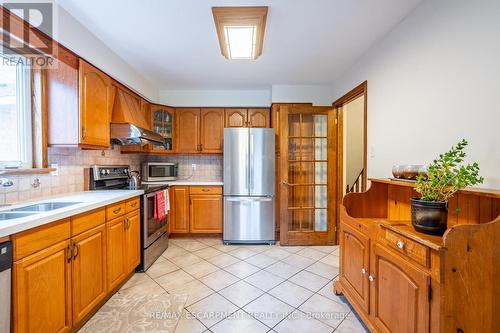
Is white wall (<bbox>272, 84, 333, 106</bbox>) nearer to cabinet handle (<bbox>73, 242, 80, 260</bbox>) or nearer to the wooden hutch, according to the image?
the wooden hutch

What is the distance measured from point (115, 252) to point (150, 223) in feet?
2.05

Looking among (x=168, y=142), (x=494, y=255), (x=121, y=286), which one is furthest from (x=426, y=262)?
(x=168, y=142)

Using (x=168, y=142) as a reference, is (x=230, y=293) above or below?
below

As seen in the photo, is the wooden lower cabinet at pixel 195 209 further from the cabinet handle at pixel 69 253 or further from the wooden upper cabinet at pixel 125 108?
the cabinet handle at pixel 69 253

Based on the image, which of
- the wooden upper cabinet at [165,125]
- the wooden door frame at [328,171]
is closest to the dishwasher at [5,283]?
the wooden upper cabinet at [165,125]

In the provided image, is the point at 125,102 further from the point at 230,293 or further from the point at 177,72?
the point at 230,293

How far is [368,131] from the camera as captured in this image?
2.28m

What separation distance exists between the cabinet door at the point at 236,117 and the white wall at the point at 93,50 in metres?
1.35

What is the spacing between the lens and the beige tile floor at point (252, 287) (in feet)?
5.43

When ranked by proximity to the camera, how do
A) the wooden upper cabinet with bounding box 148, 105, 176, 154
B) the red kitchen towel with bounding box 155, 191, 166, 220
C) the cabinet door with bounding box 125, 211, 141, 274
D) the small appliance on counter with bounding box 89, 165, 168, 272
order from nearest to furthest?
the cabinet door with bounding box 125, 211, 141, 274, the small appliance on counter with bounding box 89, 165, 168, 272, the red kitchen towel with bounding box 155, 191, 166, 220, the wooden upper cabinet with bounding box 148, 105, 176, 154

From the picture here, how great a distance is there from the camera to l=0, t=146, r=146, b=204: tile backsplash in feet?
5.41

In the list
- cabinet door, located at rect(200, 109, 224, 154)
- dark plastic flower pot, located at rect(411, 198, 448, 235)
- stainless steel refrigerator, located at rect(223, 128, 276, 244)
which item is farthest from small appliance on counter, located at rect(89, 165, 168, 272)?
dark plastic flower pot, located at rect(411, 198, 448, 235)

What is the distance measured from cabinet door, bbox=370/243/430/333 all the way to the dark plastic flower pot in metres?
0.22

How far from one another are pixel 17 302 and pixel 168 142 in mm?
2799
